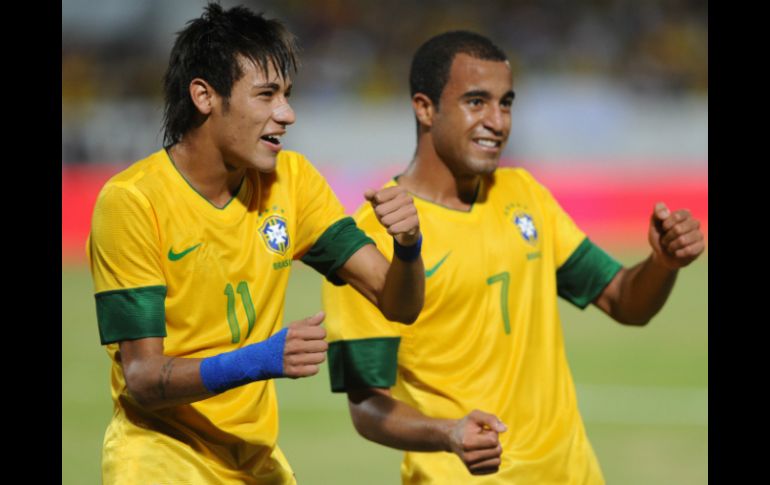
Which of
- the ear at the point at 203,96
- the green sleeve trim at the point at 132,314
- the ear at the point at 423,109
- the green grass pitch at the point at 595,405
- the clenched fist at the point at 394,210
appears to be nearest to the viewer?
the green sleeve trim at the point at 132,314

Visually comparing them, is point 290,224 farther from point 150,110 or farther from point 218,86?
point 150,110

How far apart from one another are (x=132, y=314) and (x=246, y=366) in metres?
0.47

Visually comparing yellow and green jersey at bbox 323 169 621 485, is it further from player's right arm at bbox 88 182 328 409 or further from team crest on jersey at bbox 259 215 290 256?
player's right arm at bbox 88 182 328 409

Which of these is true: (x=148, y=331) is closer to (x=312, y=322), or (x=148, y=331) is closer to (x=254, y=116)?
(x=312, y=322)

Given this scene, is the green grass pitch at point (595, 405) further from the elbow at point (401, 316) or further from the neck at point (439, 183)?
the elbow at point (401, 316)

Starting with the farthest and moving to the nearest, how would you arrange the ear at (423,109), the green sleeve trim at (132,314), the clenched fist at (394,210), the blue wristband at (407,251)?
1. the ear at (423,109)
2. the blue wristband at (407,251)
3. the clenched fist at (394,210)
4. the green sleeve trim at (132,314)

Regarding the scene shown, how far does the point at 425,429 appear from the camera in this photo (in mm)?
4387

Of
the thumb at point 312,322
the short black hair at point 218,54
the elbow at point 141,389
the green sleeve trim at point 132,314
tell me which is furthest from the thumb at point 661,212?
the elbow at point 141,389

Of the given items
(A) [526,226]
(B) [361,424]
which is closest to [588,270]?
(A) [526,226]

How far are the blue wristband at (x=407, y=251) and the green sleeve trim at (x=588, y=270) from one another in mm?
1225

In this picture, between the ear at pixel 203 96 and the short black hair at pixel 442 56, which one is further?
the short black hair at pixel 442 56

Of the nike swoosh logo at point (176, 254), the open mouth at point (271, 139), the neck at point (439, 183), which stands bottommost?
the nike swoosh logo at point (176, 254)

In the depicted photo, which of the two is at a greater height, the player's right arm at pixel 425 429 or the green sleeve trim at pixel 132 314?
the green sleeve trim at pixel 132 314

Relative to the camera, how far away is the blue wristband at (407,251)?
4070 millimetres
